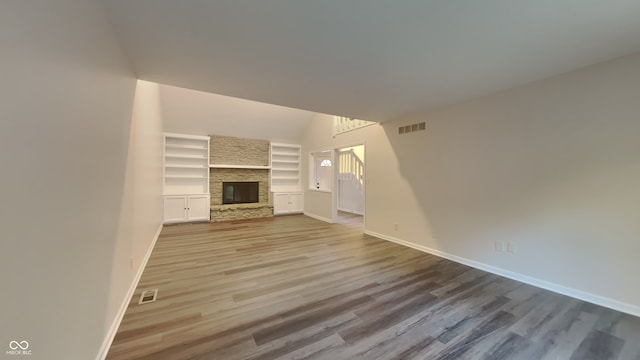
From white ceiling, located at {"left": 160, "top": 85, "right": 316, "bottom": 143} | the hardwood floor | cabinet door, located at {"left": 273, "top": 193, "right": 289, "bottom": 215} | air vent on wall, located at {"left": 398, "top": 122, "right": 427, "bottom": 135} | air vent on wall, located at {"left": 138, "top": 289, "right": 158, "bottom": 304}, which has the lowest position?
the hardwood floor

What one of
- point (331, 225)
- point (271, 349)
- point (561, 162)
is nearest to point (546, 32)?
point (561, 162)

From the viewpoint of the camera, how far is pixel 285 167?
27.5ft

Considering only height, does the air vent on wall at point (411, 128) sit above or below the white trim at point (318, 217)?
above

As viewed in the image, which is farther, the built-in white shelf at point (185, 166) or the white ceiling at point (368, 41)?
the built-in white shelf at point (185, 166)

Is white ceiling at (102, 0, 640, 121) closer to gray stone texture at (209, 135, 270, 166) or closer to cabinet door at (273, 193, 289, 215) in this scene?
gray stone texture at (209, 135, 270, 166)

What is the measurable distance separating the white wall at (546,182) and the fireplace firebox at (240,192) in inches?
212

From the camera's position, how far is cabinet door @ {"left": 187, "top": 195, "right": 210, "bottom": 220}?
6.52 m

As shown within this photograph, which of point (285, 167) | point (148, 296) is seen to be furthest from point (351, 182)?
point (148, 296)

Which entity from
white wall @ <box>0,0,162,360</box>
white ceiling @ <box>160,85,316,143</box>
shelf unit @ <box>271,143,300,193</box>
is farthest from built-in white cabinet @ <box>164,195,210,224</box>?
white wall @ <box>0,0,162,360</box>

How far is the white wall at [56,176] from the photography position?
0.79 m

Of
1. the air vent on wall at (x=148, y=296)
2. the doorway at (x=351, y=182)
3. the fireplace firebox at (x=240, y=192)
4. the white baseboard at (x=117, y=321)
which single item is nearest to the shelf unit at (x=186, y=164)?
the fireplace firebox at (x=240, y=192)

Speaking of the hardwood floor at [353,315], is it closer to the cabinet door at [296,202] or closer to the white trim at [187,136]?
the white trim at [187,136]

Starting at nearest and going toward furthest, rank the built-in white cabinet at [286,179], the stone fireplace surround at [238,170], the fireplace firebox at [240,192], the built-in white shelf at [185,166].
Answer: the built-in white shelf at [185,166] → the stone fireplace surround at [238,170] → the fireplace firebox at [240,192] → the built-in white cabinet at [286,179]

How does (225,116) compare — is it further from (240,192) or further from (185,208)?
(185,208)
